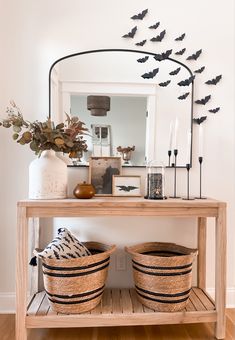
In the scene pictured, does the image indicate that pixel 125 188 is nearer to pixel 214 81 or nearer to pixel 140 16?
pixel 214 81

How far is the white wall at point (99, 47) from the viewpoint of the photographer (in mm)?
2123

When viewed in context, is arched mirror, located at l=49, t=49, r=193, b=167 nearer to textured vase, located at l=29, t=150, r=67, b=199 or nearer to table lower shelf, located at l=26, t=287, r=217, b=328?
textured vase, located at l=29, t=150, r=67, b=199

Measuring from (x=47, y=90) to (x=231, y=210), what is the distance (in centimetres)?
169

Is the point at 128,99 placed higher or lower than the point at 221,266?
higher

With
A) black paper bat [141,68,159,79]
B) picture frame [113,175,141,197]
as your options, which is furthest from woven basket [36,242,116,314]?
black paper bat [141,68,159,79]

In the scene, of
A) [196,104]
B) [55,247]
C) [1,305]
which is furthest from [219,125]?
[1,305]

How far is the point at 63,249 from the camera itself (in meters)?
1.77

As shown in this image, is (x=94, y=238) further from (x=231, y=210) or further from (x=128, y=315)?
(x=231, y=210)

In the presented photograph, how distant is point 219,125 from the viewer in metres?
2.20

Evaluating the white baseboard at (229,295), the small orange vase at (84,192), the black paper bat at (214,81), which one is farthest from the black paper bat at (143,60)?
the white baseboard at (229,295)

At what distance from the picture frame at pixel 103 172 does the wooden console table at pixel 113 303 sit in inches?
14.1

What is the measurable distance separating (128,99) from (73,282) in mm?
1329

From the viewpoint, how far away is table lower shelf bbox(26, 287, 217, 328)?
167cm

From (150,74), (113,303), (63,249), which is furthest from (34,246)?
(150,74)
